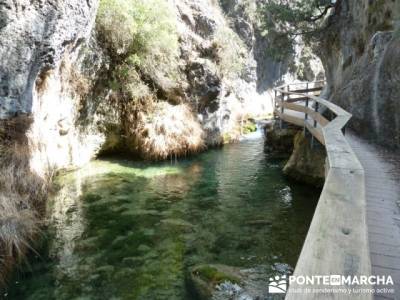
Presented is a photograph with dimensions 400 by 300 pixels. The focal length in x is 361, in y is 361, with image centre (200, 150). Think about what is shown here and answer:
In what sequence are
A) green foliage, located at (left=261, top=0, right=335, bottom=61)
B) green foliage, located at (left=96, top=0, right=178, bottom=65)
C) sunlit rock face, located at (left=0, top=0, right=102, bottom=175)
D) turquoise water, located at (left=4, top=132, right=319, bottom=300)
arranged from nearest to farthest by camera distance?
turquoise water, located at (left=4, top=132, right=319, bottom=300)
sunlit rock face, located at (left=0, top=0, right=102, bottom=175)
green foliage, located at (left=96, top=0, right=178, bottom=65)
green foliage, located at (left=261, top=0, right=335, bottom=61)

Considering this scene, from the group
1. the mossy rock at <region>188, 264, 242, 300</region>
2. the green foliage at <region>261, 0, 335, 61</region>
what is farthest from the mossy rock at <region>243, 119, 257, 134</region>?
the mossy rock at <region>188, 264, 242, 300</region>

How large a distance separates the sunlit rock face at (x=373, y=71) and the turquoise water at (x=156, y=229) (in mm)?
2529

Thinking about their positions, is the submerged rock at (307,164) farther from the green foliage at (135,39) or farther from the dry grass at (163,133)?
the green foliage at (135,39)

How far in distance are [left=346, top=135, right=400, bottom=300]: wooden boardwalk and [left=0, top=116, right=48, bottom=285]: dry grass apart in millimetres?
5096

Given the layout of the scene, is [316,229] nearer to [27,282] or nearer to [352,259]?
[352,259]

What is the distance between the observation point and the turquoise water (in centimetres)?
567

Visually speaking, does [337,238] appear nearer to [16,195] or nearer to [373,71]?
[16,195]

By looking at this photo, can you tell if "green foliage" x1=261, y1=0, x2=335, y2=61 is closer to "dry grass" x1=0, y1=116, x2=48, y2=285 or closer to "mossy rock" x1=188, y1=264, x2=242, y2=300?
"dry grass" x1=0, y1=116, x2=48, y2=285

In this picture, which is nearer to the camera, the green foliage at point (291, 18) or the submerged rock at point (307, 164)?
the submerged rock at point (307, 164)

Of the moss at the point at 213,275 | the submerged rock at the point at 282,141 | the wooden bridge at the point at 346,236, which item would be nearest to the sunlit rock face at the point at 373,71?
the submerged rock at the point at 282,141

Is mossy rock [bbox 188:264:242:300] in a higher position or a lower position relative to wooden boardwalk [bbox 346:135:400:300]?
lower

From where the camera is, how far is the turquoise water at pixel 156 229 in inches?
223

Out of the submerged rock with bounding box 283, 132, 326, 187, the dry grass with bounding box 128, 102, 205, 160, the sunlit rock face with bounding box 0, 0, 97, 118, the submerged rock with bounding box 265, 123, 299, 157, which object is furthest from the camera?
the submerged rock with bounding box 265, 123, 299, 157

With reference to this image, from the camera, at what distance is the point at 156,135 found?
13.9 m
